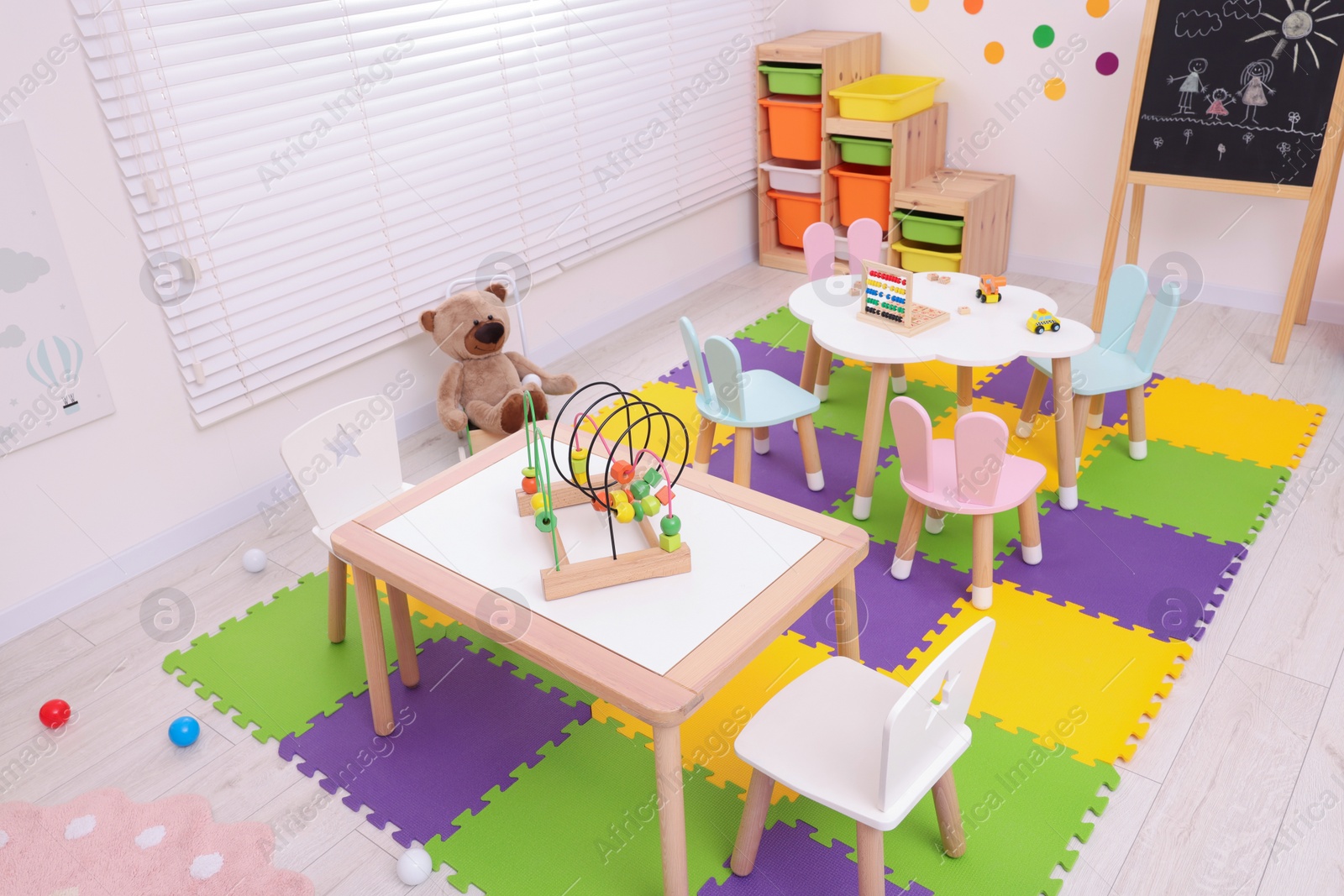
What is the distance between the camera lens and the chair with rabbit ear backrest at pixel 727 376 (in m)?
3.19

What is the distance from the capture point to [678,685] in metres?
1.89

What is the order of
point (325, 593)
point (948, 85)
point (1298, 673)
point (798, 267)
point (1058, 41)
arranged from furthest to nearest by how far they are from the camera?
point (798, 267), point (948, 85), point (1058, 41), point (325, 593), point (1298, 673)

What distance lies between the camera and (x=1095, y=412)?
12.6 ft

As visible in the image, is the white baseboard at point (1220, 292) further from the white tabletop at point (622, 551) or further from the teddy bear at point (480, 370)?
the white tabletop at point (622, 551)

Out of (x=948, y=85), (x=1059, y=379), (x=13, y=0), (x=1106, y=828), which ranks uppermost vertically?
(x=13, y=0)

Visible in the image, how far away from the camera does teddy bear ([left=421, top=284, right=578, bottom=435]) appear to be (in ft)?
12.3

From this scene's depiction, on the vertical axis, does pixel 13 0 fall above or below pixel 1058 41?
above

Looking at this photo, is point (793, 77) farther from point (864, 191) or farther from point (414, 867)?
point (414, 867)

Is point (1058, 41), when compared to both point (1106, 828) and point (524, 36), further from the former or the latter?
point (1106, 828)

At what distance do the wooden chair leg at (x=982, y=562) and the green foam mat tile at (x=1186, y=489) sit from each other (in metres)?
0.69

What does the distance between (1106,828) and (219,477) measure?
2.94 metres

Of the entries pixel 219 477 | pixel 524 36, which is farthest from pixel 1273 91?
pixel 219 477

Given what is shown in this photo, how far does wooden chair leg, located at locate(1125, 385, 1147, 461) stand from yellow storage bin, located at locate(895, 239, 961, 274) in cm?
150

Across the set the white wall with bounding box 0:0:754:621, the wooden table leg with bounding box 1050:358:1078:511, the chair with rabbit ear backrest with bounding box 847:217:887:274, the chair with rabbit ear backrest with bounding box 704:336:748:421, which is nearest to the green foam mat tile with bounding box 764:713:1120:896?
the wooden table leg with bounding box 1050:358:1078:511
